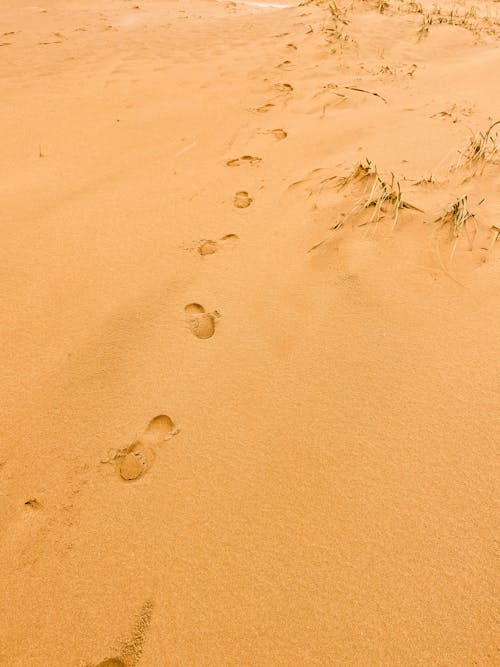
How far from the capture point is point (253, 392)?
120 cm

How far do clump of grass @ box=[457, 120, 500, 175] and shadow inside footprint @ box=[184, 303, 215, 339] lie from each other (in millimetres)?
1322

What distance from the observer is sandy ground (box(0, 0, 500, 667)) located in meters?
0.85

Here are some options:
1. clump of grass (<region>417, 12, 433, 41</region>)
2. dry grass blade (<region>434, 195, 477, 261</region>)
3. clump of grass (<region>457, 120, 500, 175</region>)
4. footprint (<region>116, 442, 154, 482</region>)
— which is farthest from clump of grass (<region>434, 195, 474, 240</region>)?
→ clump of grass (<region>417, 12, 433, 41</region>)

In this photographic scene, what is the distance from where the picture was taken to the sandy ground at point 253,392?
2.80 ft

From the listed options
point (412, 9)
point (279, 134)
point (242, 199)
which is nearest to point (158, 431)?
point (242, 199)

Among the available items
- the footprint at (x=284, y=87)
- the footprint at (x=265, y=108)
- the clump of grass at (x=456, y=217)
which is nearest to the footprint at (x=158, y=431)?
→ the clump of grass at (x=456, y=217)

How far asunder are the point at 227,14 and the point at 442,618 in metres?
6.08

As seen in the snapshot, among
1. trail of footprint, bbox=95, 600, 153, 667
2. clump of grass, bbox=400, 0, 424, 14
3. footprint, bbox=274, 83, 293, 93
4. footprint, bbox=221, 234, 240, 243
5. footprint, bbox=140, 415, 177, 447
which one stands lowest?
trail of footprint, bbox=95, 600, 153, 667

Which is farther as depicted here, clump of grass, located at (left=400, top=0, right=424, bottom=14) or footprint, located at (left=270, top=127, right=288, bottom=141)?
clump of grass, located at (left=400, top=0, right=424, bottom=14)

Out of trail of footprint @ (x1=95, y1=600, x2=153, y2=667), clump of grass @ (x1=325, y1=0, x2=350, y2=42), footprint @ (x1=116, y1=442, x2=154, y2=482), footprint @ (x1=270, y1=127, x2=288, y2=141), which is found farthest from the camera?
clump of grass @ (x1=325, y1=0, x2=350, y2=42)

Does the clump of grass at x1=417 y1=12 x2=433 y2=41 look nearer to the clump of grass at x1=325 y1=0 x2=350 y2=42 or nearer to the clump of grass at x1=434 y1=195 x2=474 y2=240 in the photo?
the clump of grass at x1=325 y1=0 x2=350 y2=42

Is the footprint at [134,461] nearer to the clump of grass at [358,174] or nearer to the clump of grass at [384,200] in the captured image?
the clump of grass at [384,200]

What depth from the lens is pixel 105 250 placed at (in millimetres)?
1674

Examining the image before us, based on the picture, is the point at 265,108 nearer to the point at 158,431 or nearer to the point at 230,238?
the point at 230,238
